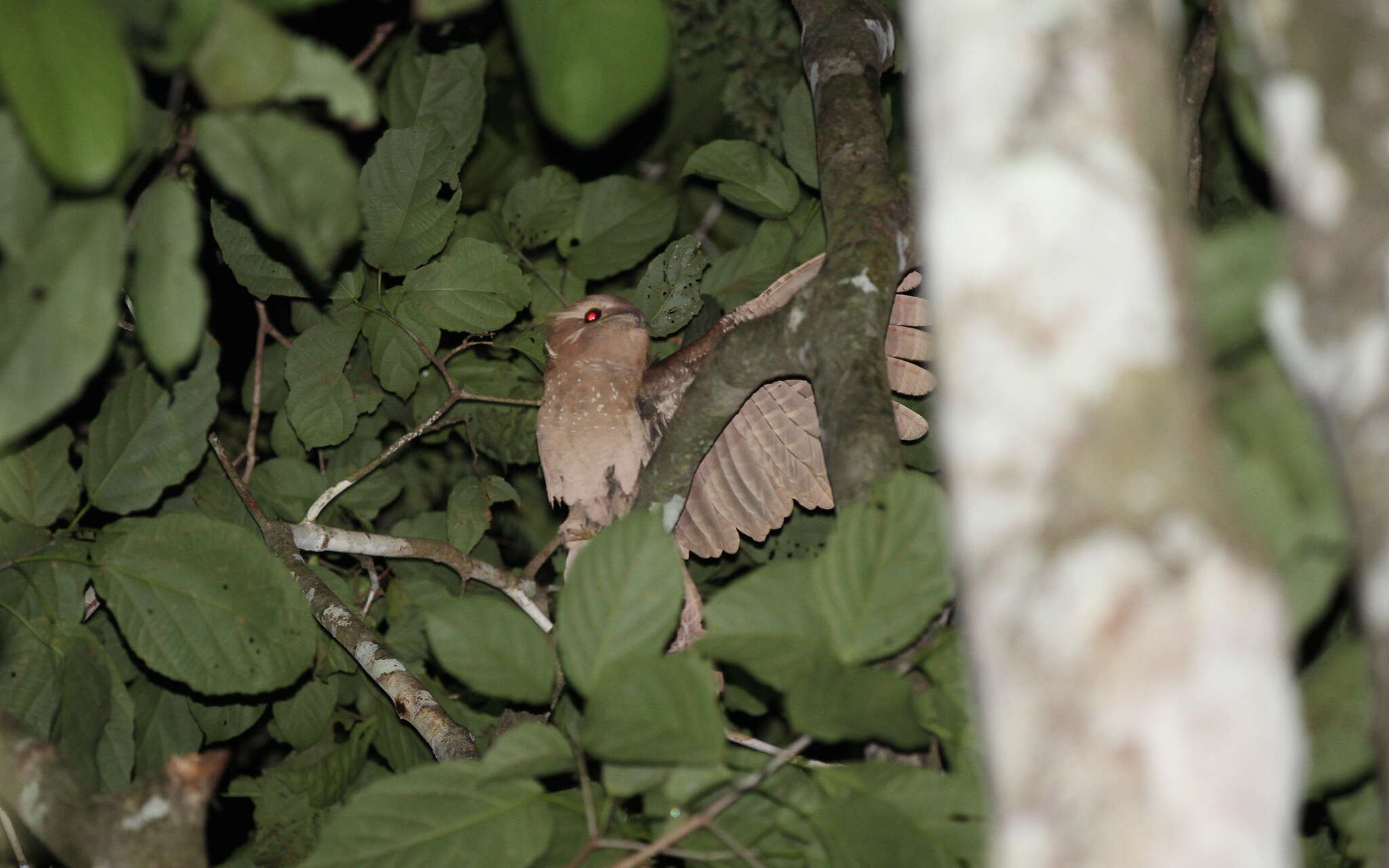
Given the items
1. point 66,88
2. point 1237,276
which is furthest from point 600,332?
point 1237,276

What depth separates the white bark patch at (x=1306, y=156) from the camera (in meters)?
0.85

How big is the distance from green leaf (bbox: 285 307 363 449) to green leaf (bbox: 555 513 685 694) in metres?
1.80

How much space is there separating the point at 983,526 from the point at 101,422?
2180 millimetres

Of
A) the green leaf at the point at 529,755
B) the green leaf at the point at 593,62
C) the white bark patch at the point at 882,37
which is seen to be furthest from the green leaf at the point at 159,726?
the white bark patch at the point at 882,37

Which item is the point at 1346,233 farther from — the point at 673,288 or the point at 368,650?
the point at 368,650

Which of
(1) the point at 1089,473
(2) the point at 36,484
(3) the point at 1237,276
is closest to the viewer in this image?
(1) the point at 1089,473

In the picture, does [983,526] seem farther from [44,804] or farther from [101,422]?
[101,422]

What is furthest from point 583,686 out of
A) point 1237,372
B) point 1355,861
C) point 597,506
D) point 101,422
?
point 597,506

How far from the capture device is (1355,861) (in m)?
1.34

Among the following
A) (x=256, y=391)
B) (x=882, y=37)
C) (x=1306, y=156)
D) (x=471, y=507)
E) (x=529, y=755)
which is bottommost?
(x=471, y=507)

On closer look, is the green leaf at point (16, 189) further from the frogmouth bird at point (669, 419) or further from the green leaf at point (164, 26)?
the frogmouth bird at point (669, 419)

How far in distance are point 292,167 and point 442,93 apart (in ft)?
6.37

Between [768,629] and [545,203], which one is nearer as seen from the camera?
[768,629]

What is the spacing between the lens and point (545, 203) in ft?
10.5
